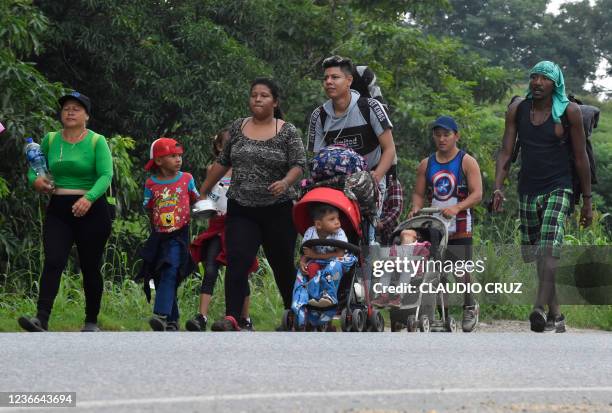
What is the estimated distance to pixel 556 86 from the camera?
10336 mm

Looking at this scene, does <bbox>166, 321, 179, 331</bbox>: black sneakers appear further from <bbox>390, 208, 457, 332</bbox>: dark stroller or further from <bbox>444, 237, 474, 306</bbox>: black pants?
<bbox>444, 237, 474, 306</bbox>: black pants

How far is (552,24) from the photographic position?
235 feet

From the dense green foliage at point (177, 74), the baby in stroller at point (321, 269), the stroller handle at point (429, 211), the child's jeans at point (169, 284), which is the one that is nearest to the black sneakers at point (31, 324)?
the child's jeans at point (169, 284)

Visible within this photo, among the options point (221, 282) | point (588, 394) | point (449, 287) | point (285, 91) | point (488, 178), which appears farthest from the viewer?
point (488, 178)

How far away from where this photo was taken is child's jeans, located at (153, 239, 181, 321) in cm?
1026

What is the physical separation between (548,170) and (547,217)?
0.37 m

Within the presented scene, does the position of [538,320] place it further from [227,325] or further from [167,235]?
[167,235]

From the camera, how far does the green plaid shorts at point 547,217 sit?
10227 millimetres

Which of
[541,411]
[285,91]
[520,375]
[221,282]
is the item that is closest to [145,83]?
[285,91]

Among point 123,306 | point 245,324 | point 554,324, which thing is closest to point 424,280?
point 554,324

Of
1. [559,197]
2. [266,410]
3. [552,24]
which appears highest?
[552,24]

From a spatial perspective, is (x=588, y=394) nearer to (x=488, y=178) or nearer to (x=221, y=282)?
(x=221, y=282)

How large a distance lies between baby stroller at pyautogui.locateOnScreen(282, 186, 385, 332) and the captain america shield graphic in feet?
2.96

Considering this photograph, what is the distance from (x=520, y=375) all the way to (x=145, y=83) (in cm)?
1126
